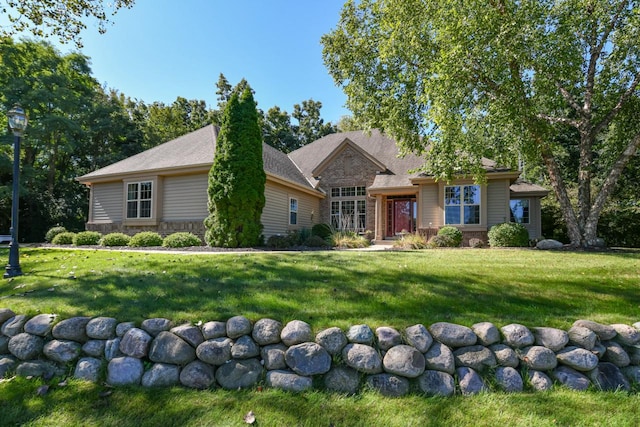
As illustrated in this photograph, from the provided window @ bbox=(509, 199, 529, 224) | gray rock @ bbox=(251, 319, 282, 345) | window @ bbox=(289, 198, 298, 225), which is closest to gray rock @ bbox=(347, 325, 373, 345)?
gray rock @ bbox=(251, 319, 282, 345)

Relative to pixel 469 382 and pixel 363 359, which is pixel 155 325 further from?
pixel 469 382

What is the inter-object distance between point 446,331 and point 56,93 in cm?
2471

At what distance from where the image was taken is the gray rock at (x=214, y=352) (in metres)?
3.10

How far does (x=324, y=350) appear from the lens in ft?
10.2

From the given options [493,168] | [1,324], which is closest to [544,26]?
[493,168]

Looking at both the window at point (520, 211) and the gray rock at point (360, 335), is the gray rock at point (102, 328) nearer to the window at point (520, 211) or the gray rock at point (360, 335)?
the gray rock at point (360, 335)

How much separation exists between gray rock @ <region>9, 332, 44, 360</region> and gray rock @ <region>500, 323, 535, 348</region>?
4.67m

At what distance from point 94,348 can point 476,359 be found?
12.1 ft

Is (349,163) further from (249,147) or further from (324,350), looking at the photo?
(324,350)

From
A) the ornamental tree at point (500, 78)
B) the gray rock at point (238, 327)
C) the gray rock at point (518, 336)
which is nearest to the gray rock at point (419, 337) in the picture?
the gray rock at point (518, 336)

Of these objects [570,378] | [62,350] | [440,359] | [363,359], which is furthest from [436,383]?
[62,350]

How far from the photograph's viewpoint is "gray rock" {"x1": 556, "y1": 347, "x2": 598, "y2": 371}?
3133 mm

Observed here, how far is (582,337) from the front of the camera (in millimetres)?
3279

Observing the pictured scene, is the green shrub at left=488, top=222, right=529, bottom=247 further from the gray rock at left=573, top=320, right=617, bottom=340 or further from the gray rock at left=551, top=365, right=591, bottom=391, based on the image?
the gray rock at left=551, top=365, right=591, bottom=391
